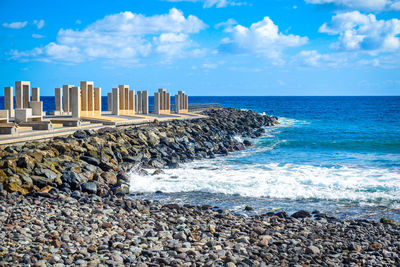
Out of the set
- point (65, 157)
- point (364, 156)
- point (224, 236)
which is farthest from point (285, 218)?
point (364, 156)

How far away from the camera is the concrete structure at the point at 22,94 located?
2541 centimetres

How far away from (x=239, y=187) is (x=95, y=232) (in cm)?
687

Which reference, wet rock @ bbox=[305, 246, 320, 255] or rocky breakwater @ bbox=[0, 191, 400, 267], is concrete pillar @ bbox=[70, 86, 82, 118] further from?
wet rock @ bbox=[305, 246, 320, 255]

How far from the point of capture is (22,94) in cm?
2550

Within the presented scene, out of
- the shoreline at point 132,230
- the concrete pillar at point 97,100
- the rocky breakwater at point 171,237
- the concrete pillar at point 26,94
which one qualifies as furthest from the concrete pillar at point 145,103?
the rocky breakwater at point 171,237

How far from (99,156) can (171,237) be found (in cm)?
841

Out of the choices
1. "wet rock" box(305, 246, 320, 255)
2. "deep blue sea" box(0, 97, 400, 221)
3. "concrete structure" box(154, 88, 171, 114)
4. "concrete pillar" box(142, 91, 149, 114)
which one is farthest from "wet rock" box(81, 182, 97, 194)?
"concrete structure" box(154, 88, 171, 114)

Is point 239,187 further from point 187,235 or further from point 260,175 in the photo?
point 187,235

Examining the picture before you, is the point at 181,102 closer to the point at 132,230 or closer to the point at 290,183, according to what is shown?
the point at 290,183

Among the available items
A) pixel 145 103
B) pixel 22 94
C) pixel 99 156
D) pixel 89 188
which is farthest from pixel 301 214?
pixel 145 103

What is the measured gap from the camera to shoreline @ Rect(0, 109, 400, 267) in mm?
6816

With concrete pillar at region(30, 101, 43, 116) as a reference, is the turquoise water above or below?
below

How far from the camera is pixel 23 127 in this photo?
17.8 m

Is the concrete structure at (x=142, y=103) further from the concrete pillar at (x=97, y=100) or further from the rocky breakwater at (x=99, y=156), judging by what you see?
the concrete pillar at (x=97, y=100)
